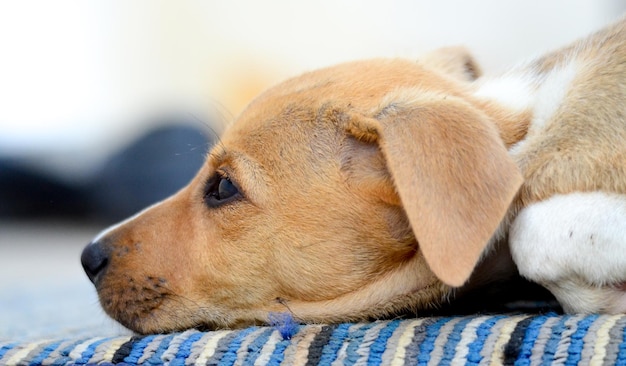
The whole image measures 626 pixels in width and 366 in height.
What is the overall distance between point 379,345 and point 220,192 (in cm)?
68

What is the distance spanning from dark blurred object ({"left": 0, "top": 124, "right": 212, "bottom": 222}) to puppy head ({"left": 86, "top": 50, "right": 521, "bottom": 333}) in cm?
403

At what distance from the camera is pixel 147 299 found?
204 cm

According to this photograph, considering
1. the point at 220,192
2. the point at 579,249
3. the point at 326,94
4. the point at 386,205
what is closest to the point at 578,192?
the point at 579,249

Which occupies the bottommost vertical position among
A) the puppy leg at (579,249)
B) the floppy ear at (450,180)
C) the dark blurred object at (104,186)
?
the dark blurred object at (104,186)

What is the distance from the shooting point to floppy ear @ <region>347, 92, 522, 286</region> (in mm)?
1629

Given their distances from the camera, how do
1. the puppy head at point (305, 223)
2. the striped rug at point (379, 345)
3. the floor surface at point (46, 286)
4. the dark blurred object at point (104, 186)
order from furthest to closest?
1. the dark blurred object at point (104, 186)
2. the floor surface at point (46, 286)
3. the puppy head at point (305, 223)
4. the striped rug at point (379, 345)

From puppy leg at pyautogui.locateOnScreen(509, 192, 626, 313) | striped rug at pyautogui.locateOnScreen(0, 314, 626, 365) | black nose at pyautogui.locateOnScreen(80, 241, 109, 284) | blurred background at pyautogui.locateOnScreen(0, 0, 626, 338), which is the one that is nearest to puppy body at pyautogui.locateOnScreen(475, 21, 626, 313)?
puppy leg at pyautogui.locateOnScreen(509, 192, 626, 313)

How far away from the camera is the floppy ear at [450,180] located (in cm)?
163

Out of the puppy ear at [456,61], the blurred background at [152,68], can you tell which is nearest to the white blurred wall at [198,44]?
the blurred background at [152,68]

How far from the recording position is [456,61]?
2.88 m

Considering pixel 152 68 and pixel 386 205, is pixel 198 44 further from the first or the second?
pixel 386 205

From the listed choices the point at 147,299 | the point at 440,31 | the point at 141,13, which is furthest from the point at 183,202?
the point at 141,13

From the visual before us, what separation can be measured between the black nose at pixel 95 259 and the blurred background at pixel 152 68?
326cm

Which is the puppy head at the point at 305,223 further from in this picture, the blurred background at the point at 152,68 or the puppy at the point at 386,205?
the blurred background at the point at 152,68
